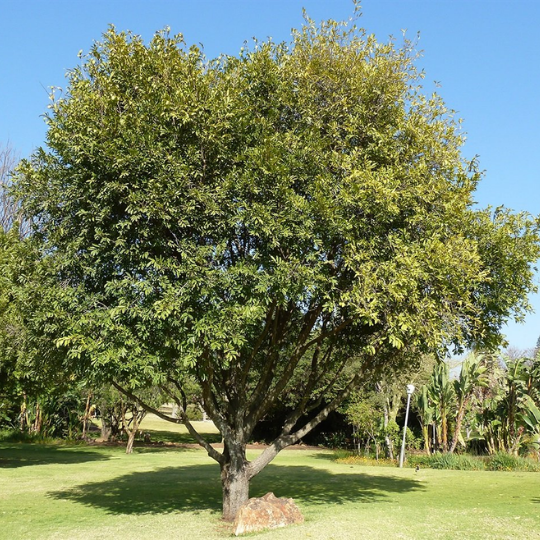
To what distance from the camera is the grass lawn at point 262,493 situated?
35.9 feet

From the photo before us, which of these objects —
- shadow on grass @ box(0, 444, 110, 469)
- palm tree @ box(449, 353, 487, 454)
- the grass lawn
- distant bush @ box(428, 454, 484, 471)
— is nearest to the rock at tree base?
the grass lawn

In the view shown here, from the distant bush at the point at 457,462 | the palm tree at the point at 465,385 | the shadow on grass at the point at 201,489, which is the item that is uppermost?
the palm tree at the point at 465,385

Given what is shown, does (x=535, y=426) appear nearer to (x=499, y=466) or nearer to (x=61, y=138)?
(x=499, y=466)

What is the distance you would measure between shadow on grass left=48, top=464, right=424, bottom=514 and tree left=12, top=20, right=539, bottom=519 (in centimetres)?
278

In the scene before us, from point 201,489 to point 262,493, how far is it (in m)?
2.41

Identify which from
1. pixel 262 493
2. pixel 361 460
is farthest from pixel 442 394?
pixel 262 493

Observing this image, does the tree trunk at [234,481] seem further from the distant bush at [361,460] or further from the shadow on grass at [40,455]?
the distant bush at [361,460]

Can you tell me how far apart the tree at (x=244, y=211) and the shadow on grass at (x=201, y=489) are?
2.78 m

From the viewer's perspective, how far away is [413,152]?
12.4 m

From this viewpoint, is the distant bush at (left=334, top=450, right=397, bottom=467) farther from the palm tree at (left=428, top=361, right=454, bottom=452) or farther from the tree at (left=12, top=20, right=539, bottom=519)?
the tree at (left=12, top=20, right=539, bottom=519)

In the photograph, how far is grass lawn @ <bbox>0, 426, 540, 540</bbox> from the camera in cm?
1093

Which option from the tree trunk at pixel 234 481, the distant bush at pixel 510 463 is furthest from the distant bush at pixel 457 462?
the tree trunk at pixel 234 481

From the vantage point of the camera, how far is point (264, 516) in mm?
11211

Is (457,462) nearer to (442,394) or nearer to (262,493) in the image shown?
(442,394)
